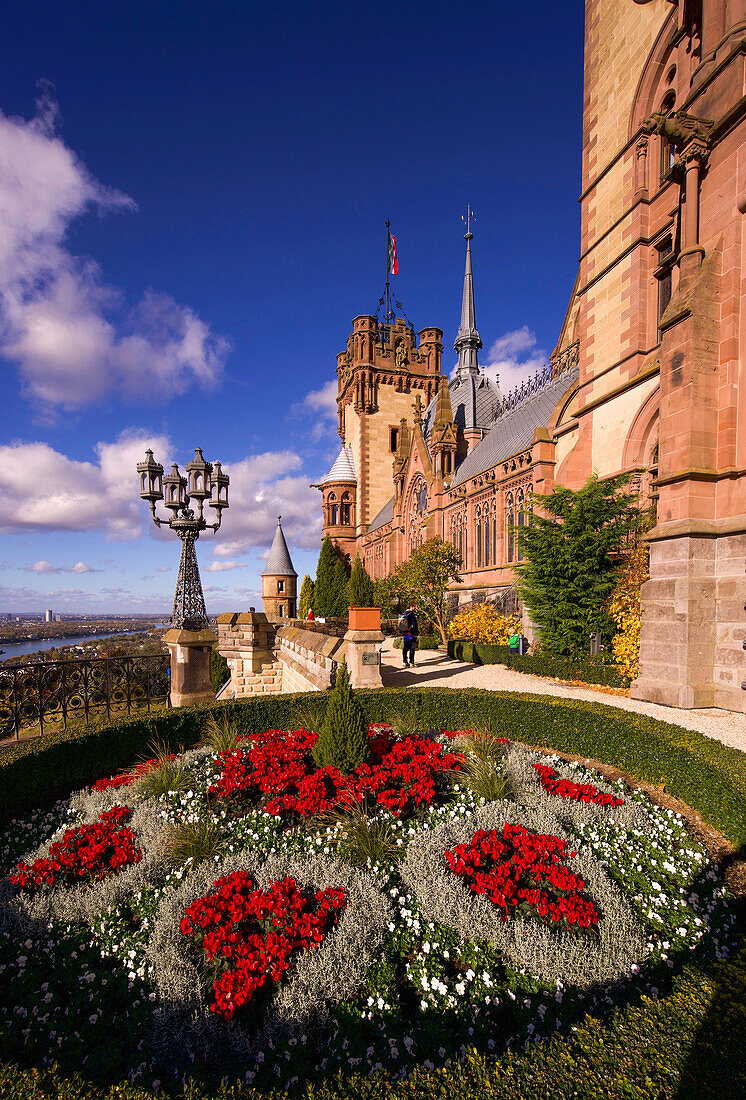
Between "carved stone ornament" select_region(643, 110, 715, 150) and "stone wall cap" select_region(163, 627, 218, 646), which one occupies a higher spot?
"carved stone ornament" select_region(643, 110, 715, 150)

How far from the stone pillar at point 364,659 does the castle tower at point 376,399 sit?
3517cm

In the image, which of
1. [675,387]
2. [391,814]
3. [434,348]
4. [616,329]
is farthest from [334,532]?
[391,814]

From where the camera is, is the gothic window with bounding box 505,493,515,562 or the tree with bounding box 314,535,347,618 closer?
the gothic window with bounding box 505,493,515,562

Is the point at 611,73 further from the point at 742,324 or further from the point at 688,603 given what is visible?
the point at 688,603

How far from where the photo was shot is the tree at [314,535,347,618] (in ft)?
128

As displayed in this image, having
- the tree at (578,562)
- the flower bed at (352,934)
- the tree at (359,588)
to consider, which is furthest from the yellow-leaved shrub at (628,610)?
the tree at (359,588)

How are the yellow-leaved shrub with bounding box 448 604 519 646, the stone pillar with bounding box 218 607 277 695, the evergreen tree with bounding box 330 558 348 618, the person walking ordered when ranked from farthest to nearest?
the evergreen tree with bounding box 330 558 348 618 → the yellow-leaved shrub with bounding box 448 604 519 646 → the person walking → the stone pillar with bounding box 218 607 277 695

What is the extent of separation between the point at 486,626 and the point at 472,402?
2324cm

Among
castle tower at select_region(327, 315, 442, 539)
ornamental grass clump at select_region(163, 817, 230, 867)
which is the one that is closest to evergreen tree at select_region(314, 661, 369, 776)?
ornamental grass clump at select_region(163, 817, 230, 867)

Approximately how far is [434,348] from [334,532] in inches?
811

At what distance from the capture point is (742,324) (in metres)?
8.77

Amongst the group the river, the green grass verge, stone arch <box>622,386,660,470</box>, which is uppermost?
stone arch <box>622,386,660,470</box>

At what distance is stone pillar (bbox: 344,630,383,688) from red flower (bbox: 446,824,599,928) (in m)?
5.97

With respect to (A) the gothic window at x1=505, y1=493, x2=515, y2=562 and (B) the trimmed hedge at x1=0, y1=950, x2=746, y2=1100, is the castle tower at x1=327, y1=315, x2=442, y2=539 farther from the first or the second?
(B) the trimmed hedge at x1=0, y1=950, x2=746, y2=1100
